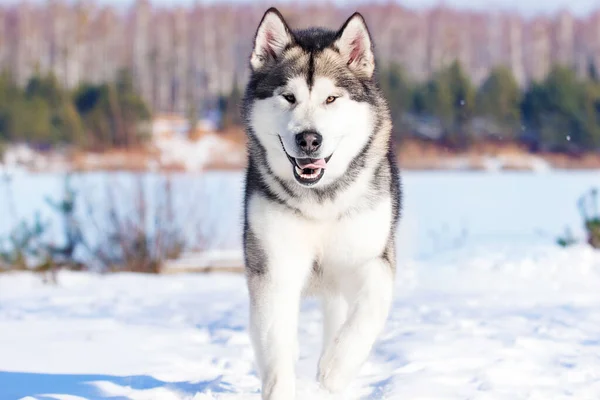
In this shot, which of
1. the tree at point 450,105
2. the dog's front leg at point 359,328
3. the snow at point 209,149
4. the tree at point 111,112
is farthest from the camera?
the tree at point 450,105

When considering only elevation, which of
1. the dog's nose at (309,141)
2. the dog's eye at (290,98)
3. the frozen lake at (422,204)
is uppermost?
the dog's eye at (290,98)

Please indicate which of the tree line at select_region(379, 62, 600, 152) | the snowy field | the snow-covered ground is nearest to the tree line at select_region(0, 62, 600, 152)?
the tree line at select_region(379, 62, 600, 152)

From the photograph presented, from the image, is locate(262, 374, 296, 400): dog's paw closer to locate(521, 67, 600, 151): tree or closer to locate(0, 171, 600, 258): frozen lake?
locate(0, 171, 600, 258): frozen lake

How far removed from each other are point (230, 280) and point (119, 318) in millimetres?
2265

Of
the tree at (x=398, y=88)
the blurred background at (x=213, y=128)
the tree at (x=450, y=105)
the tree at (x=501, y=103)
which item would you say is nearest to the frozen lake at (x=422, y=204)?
the blurred background at (x=213, y=128)

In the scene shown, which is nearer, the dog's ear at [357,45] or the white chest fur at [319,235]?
the white chest fur at [319,235]

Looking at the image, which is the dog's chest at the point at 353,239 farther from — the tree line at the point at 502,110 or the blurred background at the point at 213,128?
the tree line at the point at 502,110

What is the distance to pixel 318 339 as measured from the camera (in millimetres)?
4895

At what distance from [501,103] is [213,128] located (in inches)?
349

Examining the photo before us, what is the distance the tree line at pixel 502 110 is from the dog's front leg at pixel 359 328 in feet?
60.4

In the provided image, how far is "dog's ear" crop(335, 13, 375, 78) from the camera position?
334cm

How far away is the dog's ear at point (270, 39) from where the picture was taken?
3.33m

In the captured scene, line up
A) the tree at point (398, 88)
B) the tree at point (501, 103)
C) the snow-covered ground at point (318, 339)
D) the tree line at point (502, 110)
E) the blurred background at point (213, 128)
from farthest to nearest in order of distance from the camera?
the tree at point (398, 88)
the tree at point (501, 103)
the tree line at point (502, 110)
the blurred background at point (213, 128)
the snow-covered ground at point (318, 339)

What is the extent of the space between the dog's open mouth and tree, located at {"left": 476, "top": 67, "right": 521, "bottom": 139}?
2047cm
